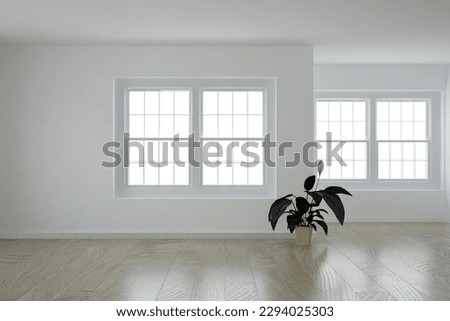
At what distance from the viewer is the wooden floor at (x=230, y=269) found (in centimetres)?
446

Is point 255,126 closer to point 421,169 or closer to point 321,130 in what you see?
point 321,130

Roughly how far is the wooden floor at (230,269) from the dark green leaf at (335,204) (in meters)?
0.40

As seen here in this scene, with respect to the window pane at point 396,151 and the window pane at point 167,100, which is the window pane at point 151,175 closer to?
the window pane at point 167,100

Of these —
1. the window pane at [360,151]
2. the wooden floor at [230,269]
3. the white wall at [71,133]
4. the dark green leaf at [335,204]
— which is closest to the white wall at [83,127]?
the white wall at [71,133]

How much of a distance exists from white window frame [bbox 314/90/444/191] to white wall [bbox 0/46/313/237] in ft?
7.55

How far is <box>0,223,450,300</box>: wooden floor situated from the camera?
14.6 ft

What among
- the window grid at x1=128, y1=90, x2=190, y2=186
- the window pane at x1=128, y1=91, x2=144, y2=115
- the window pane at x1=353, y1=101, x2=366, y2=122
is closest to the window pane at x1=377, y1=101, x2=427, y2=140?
the window pane at x1=353, y1=101, x2=366, y2=122

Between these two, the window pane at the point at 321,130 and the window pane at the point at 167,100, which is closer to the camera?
the window pane at the point at 167,100

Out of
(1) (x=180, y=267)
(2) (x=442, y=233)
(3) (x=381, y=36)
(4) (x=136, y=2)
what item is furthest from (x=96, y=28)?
(2) (x=442, y=233)

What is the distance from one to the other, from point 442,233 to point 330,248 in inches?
83.5

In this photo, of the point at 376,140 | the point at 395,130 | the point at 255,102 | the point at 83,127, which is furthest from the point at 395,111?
the point at 83,127

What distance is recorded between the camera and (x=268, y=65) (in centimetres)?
766

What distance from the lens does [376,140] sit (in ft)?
31.2

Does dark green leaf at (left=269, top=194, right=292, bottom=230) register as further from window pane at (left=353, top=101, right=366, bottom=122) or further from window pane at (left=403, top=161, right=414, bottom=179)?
window pane at (left=403, top=161, right=414, bottom=179)
